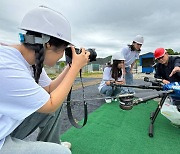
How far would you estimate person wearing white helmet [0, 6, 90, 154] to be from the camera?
2.89 feet

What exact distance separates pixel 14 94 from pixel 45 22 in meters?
0.44

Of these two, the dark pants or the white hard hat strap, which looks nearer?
the white hard hat strap

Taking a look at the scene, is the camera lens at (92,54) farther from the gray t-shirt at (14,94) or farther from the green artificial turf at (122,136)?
the green artificial turf at (122,136)

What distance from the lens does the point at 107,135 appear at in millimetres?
2016

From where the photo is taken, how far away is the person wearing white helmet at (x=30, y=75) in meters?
0.88

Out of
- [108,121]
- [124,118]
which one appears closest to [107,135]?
[108,121]

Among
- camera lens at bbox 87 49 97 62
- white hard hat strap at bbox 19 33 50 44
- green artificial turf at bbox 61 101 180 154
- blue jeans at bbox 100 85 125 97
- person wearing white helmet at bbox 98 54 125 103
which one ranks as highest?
white hard hat strap at bbox 19 33 50 44

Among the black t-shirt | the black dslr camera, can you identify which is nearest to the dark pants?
the black dslr camera

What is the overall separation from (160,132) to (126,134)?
0.44 meters

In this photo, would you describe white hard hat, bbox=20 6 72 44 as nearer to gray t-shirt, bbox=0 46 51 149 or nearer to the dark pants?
gray t-shirt, bbox=0 46 51 149

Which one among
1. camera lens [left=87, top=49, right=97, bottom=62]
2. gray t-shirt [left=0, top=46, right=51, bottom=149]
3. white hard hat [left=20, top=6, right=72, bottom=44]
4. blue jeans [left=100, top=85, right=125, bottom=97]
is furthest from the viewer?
blue jeans [left=100, top=85, right=125, bottom=97]

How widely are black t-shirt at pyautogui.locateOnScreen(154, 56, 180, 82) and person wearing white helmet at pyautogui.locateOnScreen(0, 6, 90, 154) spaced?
1.85 metres

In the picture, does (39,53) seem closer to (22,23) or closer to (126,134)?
(22,23)

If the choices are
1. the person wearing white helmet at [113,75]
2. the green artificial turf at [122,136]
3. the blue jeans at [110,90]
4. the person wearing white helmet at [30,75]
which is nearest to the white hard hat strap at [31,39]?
the person wearing white helmet at [30,75]
